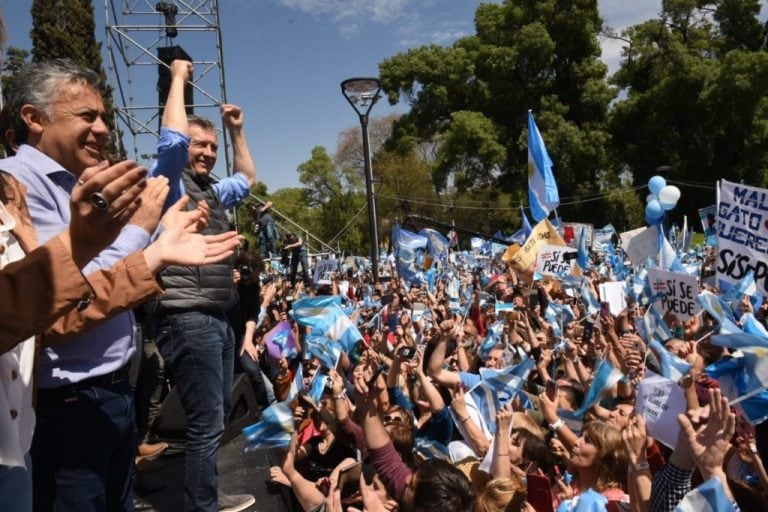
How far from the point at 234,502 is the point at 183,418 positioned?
150 cm

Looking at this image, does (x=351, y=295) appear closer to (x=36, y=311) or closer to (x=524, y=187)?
(x=36, y=311)

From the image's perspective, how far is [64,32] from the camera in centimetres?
2156

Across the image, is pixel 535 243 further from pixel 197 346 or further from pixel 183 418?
pixel 197 346

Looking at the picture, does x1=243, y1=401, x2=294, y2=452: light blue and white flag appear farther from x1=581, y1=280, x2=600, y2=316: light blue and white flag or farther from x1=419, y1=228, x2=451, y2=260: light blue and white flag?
x1=419, y1=228, x2=451, y2=260: light blue and white flag

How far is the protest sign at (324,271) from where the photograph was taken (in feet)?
34.5

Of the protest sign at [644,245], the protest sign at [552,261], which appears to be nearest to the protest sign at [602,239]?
the protest sign at [644,245]

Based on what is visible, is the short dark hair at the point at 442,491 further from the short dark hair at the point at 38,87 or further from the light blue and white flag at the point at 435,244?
the light blue and white flag at the point at 435,244

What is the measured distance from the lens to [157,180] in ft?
5.53

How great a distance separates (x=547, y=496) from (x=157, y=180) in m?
2.06

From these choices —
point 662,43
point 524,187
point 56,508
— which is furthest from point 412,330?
point 662,43

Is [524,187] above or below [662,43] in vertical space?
below

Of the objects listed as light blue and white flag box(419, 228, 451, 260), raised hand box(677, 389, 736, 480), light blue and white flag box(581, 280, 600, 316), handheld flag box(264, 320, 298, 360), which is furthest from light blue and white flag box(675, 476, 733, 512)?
light blue and white flag box(419, 228, 451, 260)

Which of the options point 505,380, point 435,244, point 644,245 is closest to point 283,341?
point 505,380

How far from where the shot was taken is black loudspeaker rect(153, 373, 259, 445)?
15.1ft
